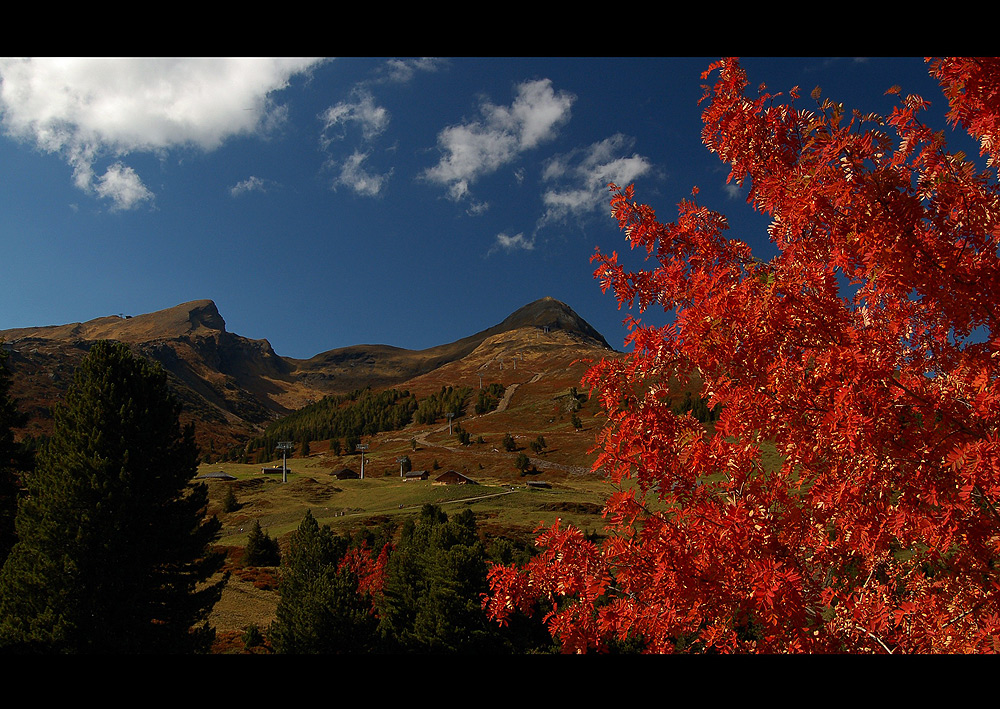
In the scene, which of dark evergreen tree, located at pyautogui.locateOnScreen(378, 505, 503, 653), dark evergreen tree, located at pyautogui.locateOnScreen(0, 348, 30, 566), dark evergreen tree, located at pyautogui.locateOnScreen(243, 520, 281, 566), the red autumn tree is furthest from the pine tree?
dark evergreen tree, located at pyautogui.locateOnScreen(243, 520, 281, 566)

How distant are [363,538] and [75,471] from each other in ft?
120

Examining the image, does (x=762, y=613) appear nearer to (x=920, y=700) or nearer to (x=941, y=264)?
(x=920, y=700)

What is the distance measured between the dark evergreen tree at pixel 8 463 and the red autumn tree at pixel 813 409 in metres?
30.4

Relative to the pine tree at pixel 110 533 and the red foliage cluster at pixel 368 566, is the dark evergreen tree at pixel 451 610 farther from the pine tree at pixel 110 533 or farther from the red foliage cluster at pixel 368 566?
the pine tree at pixel 110 533

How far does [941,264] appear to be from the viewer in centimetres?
451

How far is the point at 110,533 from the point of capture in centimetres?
1998

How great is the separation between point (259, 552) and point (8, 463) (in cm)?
3320

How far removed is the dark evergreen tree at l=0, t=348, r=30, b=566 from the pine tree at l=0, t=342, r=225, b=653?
16.3 feet

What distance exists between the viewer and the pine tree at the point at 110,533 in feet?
61.2

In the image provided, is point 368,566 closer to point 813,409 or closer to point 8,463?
point 8,463

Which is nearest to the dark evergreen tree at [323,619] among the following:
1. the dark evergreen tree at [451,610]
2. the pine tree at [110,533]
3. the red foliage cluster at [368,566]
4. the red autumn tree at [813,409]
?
the dark evergreen tree at [451,610]

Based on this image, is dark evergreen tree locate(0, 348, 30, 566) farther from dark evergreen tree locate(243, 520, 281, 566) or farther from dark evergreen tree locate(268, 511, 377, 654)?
dark evergreen tree locate(243, 520, 281, 566)

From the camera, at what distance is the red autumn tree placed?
448 centimetres

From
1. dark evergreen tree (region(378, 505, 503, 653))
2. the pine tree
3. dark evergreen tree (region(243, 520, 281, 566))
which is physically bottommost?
dark evergreen tree (region(243, 520, 281, 566))
